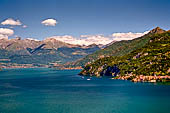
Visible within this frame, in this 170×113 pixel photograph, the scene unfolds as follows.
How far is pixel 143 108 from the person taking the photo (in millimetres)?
164625

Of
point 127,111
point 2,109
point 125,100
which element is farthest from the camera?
point 125,100

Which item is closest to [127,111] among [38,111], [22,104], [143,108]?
[143,108]

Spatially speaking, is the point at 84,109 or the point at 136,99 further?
the point at 136,99

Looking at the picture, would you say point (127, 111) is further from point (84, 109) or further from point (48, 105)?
point (48, 105)

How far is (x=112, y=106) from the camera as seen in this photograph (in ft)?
568

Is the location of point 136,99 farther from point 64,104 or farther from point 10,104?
point 10,104

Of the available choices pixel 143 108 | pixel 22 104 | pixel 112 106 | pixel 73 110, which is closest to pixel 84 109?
pixel 73 110

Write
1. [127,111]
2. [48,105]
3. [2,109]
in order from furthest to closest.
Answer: [48,105] < [2,109] < [127,111]

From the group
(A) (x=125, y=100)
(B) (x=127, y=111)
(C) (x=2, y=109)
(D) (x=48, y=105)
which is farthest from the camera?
(A) (x=125, y=100)

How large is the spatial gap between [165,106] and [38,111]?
82481 mm

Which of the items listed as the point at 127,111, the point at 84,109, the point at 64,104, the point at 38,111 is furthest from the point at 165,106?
the point at 38,111

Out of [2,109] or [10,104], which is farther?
[10,104]

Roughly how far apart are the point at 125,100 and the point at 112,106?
24.3 meters

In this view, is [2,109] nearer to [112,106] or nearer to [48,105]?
[48,105]
